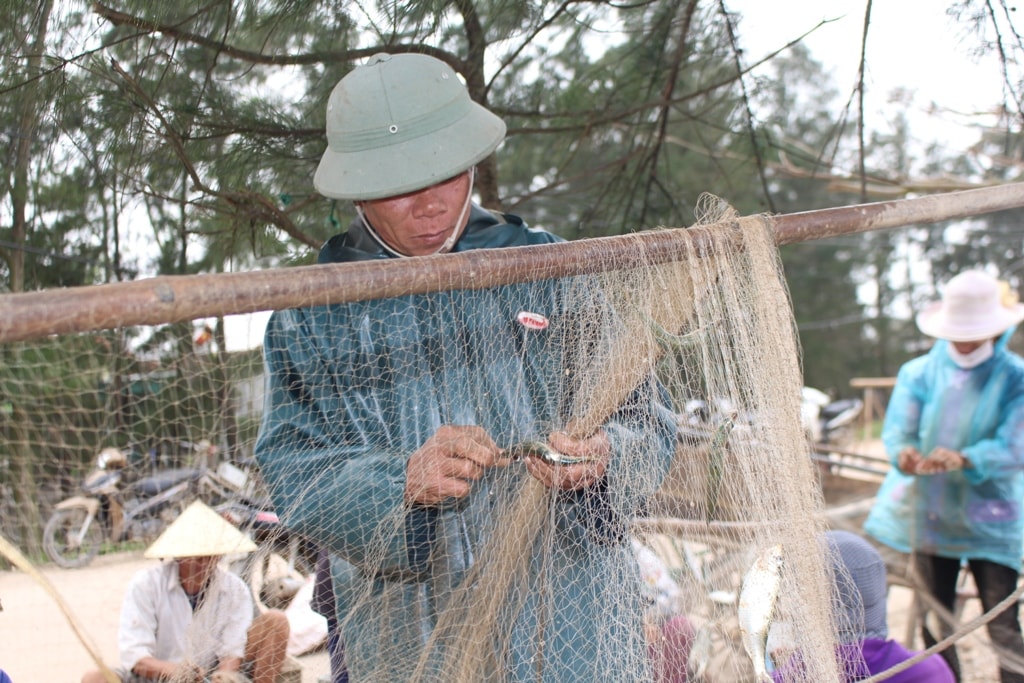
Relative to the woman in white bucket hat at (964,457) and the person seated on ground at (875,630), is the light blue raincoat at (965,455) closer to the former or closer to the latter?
the woman in white bucket hat at (964,457)

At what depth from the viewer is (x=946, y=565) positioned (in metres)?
3.95

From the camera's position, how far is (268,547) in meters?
1.70

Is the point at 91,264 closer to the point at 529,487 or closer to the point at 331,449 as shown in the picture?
the point at 331,449

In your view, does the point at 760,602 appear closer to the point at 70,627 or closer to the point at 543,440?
the point at 543,440

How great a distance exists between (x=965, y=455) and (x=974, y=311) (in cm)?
69

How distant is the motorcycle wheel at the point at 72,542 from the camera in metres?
3.26

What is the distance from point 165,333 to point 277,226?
0.58 metres

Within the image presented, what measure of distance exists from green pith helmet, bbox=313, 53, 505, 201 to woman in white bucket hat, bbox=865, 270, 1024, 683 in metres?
3.05

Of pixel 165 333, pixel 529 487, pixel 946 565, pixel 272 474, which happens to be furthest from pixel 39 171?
pixel 946 565

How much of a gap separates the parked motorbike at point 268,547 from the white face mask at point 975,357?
3.08m

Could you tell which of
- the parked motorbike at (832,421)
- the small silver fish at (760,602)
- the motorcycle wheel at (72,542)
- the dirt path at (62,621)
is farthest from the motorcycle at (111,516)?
the parked motorbike at (832,421)

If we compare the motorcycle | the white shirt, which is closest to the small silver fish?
the motorcycle

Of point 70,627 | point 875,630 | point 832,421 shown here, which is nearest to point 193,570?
point 70,627

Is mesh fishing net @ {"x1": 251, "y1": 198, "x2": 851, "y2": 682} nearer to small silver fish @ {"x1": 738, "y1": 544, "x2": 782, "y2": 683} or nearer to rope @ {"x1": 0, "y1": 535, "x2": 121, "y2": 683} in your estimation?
small silver fish @ {"x1": 738, "y1": 544, "x2": 782, "y2": 683}
